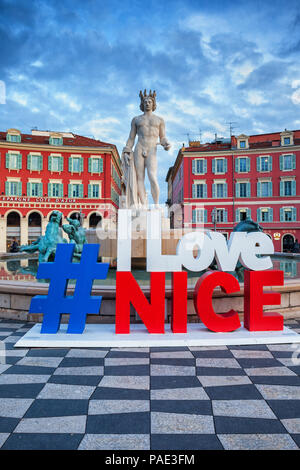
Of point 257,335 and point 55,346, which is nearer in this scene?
point 55,346

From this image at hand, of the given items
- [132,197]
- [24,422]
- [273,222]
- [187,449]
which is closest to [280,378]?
[187,449]

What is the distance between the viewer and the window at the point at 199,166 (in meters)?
36.2

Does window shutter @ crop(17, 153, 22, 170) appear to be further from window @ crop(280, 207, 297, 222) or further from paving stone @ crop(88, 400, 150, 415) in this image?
paving stone @ crop(88, 400, 150, 415)

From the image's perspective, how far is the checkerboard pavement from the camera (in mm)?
2391

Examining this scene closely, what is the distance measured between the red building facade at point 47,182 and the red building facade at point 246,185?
358 inches

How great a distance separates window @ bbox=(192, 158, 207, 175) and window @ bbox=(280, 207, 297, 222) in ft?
29.5

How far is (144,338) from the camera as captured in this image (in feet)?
15.1

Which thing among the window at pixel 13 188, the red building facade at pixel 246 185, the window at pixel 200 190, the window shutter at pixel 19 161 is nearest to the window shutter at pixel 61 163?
the window shutter at pixel 19 161

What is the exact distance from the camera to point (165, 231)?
27.8ft

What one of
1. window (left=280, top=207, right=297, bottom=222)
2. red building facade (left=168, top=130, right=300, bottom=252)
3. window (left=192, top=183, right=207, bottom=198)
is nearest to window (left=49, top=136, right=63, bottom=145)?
red building facade (left=168, top=130, right=300, bottom=252)

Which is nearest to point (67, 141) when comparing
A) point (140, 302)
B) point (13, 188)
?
point (13, 188)

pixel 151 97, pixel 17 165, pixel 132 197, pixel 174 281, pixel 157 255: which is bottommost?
pixel 174 281
